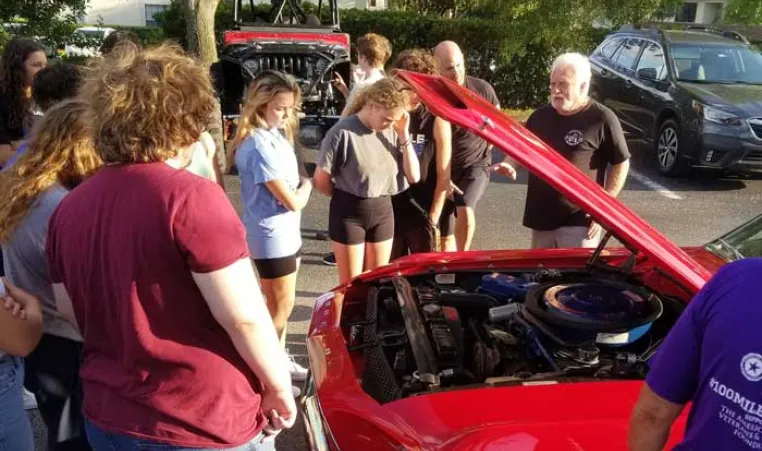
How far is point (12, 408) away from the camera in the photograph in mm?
2289

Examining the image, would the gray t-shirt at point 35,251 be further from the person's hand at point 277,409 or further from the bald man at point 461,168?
the bald man at point 461,168

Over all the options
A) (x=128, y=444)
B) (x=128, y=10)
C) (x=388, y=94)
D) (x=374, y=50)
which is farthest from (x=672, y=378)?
(x=128, y=10)

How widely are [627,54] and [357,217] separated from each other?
7.79 meters

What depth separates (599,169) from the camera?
420 cm

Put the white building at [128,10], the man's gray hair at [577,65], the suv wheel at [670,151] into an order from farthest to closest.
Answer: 1. the white building at [128,10]
2. the suv wheel at [670,151]
3. the man's gray hair at [577,65]

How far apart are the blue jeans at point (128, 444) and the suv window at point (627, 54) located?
9507 mm

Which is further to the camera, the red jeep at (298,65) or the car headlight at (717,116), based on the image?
the red jeep at (298,65)

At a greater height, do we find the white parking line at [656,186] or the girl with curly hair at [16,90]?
the girl with curly hair at [16,90]

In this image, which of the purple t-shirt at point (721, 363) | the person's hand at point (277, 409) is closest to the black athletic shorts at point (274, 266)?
the person's hand at point (277, 409)

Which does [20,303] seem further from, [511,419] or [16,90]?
[16,90]

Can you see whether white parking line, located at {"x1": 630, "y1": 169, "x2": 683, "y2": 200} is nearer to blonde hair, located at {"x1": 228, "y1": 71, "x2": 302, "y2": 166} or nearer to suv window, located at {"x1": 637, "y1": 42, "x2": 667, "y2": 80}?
suv window, located at {"x1": 637, "y1": 42, "x2": 667, "y2": 80}

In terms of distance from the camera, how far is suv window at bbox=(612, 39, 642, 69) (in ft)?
33.3

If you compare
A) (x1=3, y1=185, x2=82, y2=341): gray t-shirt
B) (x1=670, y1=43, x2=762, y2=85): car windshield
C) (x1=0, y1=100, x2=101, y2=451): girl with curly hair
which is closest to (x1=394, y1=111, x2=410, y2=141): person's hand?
(x1=0, y1=100, x2=101, y2=451): girl with curly hair

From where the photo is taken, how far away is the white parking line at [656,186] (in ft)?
27.0
